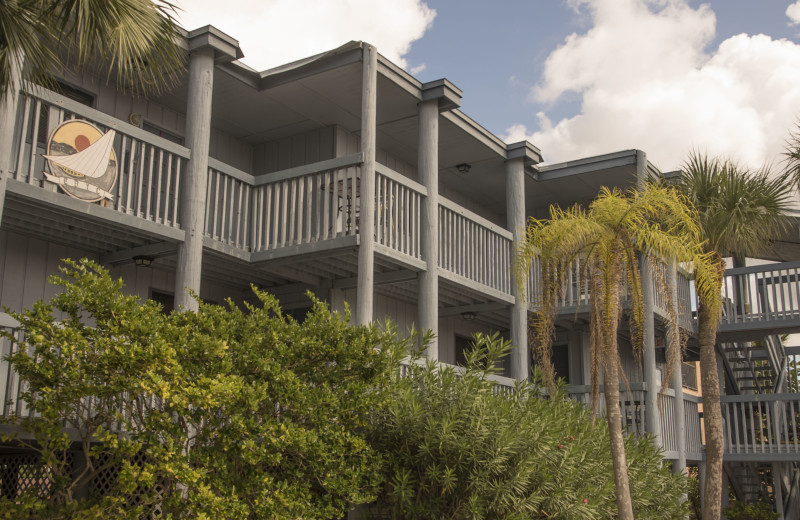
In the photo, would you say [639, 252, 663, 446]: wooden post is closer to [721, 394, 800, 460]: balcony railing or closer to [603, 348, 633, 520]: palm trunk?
[721, 394, 800, 460]: balcony railing

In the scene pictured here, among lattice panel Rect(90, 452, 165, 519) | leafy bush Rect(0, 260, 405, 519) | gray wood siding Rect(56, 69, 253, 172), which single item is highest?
gray wood siding Rect(56, 69, 253, 172)

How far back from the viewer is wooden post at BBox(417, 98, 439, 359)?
13594 mm

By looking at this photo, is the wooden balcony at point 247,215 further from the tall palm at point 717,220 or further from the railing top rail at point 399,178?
the tall palm at point 717,220

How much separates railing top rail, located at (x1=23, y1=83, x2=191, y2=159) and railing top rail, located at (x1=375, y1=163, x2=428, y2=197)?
8.94ft

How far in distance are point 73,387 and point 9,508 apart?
1255 millimetres

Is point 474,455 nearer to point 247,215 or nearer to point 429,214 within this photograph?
point 429,214

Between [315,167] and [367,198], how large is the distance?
44.6 inches

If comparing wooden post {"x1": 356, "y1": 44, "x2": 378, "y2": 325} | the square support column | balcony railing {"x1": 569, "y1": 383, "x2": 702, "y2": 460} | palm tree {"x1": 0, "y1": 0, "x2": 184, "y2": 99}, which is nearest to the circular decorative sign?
palm tree {"x1": 0, "y1": 0, "x2": 184, "y2": 99}

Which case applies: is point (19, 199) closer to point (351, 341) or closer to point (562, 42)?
point (351, 341)

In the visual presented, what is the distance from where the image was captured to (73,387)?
806cm

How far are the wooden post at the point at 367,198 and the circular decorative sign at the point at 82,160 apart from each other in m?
3.31

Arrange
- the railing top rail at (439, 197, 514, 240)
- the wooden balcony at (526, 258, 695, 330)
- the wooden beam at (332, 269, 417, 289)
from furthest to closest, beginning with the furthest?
the wooden balcony at (526, 258, 695, 330), the railing top rail at (439, 197, 514, 240), the wooden beam at (332, 269, 417, 289)

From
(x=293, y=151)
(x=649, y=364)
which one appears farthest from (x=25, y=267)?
(x=649, y=364)

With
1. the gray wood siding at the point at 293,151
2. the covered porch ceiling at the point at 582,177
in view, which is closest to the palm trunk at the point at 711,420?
the covered porch ceiling at the point at 582,177
